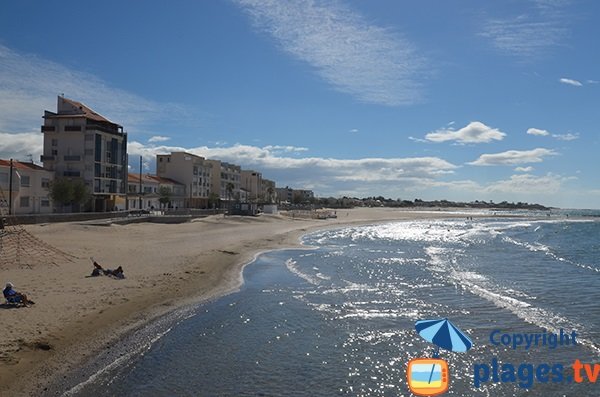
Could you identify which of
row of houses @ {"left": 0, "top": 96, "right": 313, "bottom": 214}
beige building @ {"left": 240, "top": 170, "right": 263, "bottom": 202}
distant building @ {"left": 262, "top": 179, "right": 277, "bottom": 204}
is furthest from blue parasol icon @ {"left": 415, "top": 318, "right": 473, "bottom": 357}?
distant building @ {"left": 262, "top": 179, "right": 277, "bottom": 204}

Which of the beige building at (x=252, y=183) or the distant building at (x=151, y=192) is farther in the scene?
the beige building at (x=252, y=183)

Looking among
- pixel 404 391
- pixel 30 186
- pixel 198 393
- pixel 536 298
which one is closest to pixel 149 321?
pixel 198 393

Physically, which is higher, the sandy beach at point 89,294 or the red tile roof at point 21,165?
the red tile roof at point 21,165

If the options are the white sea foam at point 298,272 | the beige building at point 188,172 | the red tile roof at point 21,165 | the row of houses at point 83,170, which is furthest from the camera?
the beige building at point 188,172

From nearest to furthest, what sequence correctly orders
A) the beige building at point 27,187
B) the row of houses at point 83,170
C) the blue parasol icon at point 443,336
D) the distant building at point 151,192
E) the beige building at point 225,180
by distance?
the blue parasol icon at point 443,336, the beige building at point 27,187, the row of houses at point 83,170, the distant building at point 151,192, the beige building at point 225,180

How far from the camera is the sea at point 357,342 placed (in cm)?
983

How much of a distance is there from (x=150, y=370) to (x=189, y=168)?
95.0 metres

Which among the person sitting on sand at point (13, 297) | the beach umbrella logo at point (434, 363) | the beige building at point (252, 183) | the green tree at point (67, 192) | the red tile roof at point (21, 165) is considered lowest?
the beach umbrella logo at point (434, 363)

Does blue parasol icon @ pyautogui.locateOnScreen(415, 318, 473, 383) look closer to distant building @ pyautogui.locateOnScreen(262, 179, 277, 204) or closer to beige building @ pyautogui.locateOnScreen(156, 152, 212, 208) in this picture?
beige building @ pyautogui.locateOnScreen(156, 152, 212, 208)

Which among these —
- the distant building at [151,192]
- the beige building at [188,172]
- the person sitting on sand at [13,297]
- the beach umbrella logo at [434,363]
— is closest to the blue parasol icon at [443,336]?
the beach umbrella logo at [434,363]

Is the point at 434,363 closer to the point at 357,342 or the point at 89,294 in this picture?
the point at 357,342

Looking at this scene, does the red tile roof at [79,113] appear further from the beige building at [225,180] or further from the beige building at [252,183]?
the beige building at [252,183]

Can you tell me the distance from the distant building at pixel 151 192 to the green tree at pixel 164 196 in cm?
18

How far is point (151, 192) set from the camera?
290 feet
